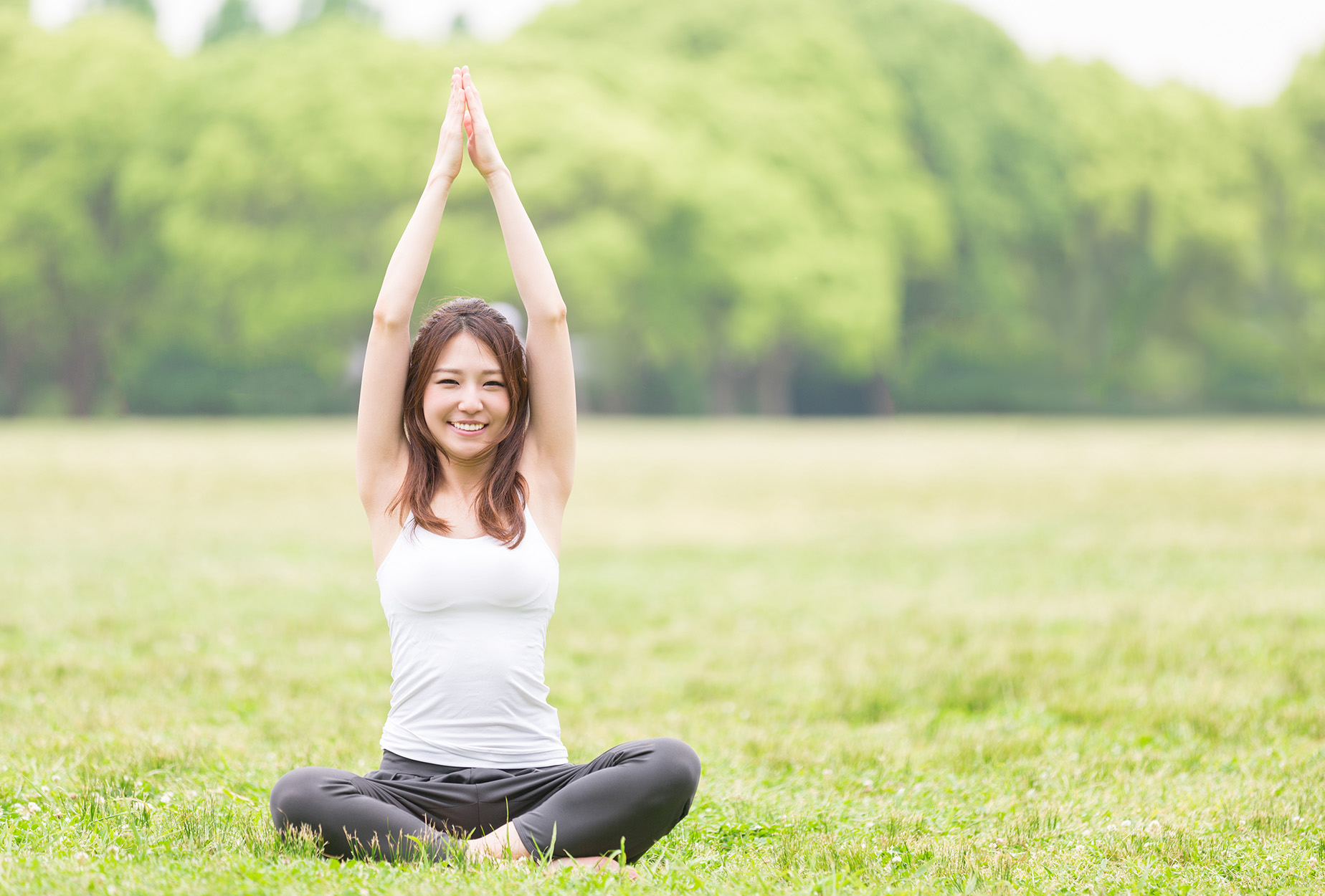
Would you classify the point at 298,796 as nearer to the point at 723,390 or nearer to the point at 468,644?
the point at 468,644

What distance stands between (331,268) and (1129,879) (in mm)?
36684

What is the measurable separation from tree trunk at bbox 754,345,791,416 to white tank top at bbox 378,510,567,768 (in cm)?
4205

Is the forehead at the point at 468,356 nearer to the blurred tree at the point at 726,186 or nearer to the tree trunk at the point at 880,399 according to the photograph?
the blurred tree at the point at 726,186

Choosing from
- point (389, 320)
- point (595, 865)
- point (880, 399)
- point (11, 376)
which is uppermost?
point (11, 376)

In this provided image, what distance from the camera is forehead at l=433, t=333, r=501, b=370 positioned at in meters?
4.06

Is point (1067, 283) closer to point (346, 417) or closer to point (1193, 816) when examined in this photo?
point (346, 417)

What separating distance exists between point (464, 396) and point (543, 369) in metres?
0.29

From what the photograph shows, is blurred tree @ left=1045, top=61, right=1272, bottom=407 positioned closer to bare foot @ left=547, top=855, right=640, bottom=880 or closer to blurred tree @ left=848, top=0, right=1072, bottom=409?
blurred tree @ left=848, top=0, right=1072, bottom=409

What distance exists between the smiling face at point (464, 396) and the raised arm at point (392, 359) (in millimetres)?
118

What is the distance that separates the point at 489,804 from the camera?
153 inches

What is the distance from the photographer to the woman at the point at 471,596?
3.85 m

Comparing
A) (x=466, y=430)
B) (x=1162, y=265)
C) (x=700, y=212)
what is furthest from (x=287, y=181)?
(x=466, y=430)

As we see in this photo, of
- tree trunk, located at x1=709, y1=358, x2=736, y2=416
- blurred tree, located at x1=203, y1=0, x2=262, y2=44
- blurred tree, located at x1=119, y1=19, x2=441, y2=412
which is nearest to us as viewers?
blurred tree, located at x1=119, y1=19, x2=441, y2=412

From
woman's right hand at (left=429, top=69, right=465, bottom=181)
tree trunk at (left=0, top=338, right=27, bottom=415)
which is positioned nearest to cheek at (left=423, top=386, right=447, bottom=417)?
woman's right hand at (left=429, top=69, right=465, bottom=181)
